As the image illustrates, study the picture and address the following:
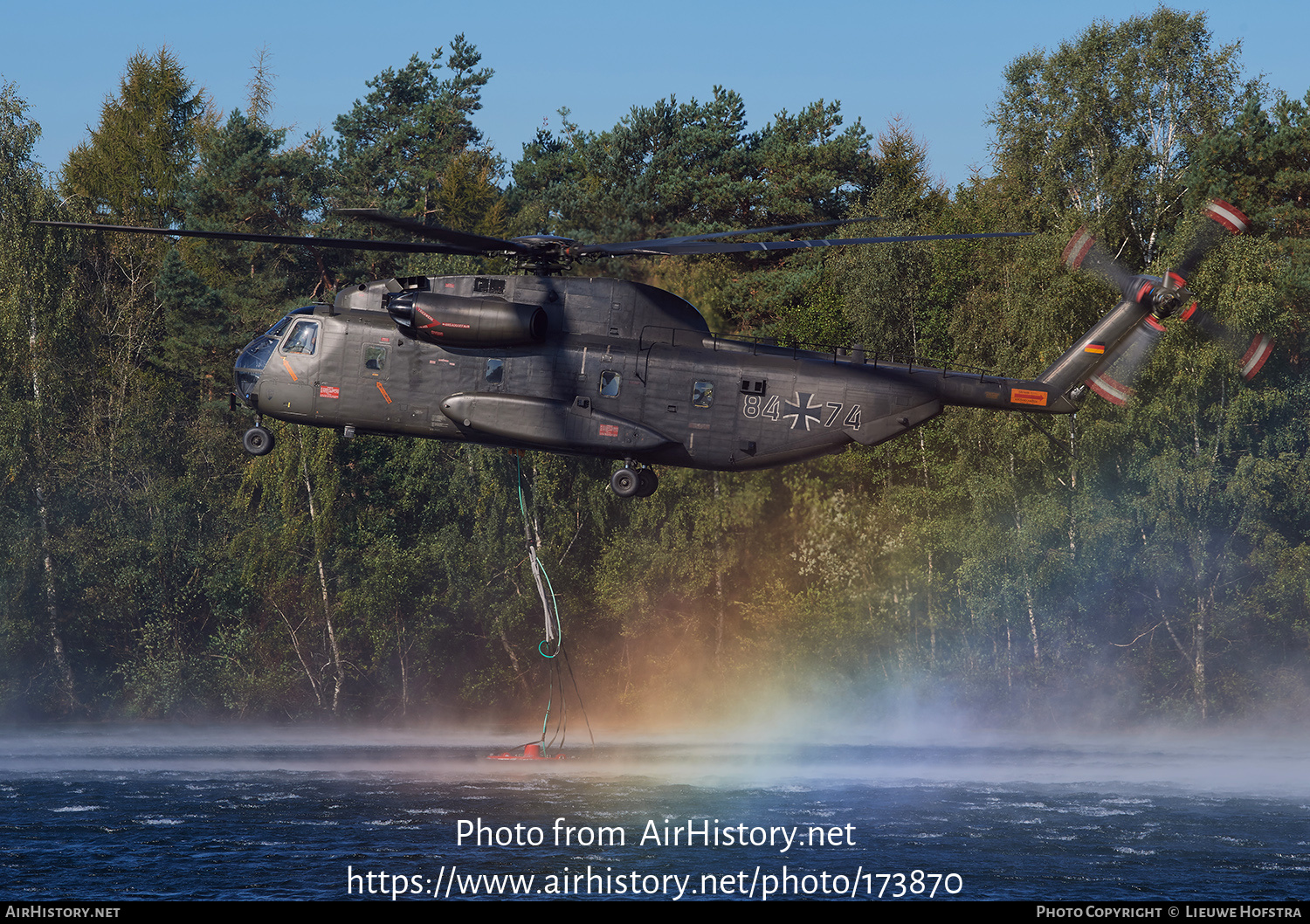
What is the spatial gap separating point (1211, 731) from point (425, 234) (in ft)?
132

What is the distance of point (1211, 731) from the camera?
50562 mm

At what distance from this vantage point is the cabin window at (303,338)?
26.3 meters

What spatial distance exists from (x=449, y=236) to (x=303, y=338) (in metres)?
5.44

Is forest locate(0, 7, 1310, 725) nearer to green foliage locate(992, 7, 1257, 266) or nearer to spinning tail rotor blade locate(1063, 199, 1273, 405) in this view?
green foliage locate(992, 7, 1257, 266)

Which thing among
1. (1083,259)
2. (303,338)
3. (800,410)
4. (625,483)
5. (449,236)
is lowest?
(625,483)

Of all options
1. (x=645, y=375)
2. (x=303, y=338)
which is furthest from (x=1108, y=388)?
(x=303, y=338)

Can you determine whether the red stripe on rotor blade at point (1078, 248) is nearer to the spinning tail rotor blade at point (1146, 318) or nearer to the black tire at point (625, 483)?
the spinning tail rotor blade at point (1146, 318)

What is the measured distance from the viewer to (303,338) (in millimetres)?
26469

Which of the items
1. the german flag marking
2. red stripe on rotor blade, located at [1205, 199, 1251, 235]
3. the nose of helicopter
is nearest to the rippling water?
the nose of helicopter

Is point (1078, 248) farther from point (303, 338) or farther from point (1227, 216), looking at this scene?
point (303, 338)

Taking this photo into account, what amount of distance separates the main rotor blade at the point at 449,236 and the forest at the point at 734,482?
Answer: 25.2 meters

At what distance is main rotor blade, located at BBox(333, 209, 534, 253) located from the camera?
21.0 meters

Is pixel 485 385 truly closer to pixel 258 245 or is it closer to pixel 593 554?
pixel 593 554
